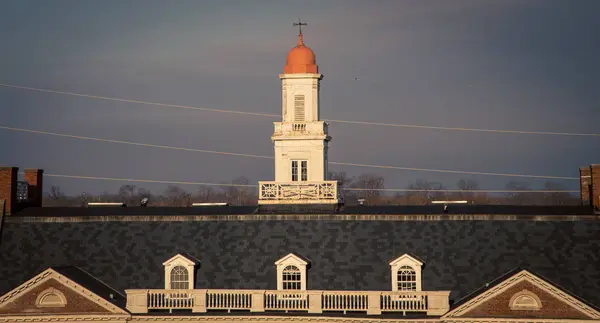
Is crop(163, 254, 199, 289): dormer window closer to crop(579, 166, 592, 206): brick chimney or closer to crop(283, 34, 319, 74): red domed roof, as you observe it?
crop(283, 34, 319, 74): red domed roof

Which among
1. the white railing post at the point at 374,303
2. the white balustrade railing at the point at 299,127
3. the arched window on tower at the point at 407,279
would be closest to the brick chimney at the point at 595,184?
the arched window on tower at the point at 407,279

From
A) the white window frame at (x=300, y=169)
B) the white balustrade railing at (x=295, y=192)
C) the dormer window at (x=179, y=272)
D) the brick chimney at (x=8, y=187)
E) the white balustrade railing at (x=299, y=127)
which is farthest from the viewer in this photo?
the white balustrade railing at (x=299, y=127)

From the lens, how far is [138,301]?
6256 cm

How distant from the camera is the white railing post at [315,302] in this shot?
61.5 meters

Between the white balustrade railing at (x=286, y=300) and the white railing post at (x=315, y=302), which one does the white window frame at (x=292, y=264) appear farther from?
the white railing post at (x=315, y=302)

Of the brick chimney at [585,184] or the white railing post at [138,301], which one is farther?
the brick chimney at [585,184]

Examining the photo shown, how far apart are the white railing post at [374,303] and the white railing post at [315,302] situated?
8.29 feet

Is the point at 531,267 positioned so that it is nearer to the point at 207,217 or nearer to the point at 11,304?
the point at 207,217

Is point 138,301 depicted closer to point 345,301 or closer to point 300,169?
point 345,301

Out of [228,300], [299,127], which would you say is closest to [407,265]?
[228,300]

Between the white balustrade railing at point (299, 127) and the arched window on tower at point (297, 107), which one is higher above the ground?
the arched window on tower at point (297, 107)

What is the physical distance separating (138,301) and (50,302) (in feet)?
15.0

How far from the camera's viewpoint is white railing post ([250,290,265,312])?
6197 centimetres

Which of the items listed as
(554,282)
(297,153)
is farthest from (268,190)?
(554,282)
